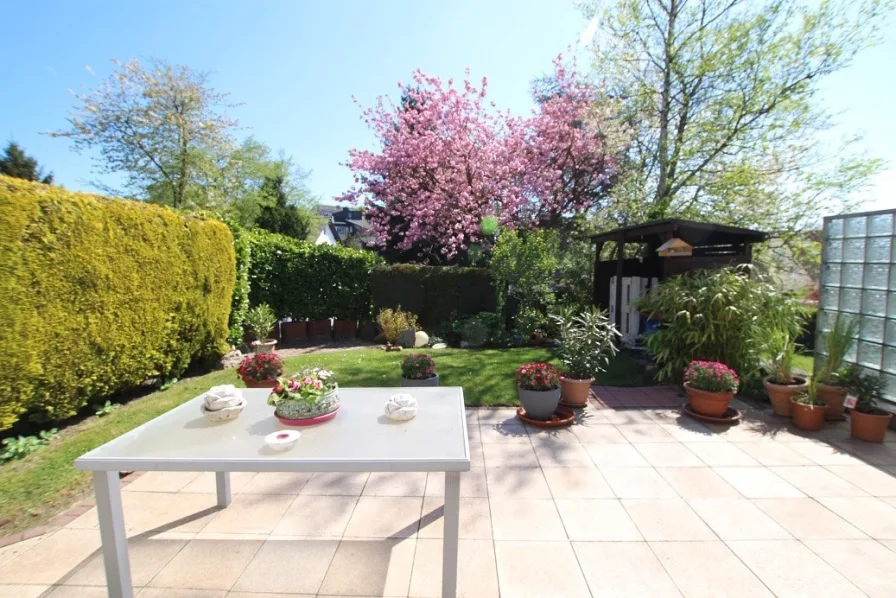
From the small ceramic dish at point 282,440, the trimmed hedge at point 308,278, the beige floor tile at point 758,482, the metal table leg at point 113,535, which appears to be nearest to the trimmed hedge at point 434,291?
the trimmed hedge at point 308,278

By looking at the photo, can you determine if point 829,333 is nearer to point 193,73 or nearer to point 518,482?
point 518,482

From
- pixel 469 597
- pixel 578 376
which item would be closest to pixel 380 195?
pixel 578 376

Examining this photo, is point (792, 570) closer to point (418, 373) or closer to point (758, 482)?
point (758, 482)

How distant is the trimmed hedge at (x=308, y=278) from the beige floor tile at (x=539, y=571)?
7.61 metres

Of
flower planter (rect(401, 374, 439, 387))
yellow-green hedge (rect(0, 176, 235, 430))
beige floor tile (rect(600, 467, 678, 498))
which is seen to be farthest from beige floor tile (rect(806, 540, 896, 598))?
yellow-green hedge (rect(0, 176, 235, 430))

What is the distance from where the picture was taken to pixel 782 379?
13.6 ft

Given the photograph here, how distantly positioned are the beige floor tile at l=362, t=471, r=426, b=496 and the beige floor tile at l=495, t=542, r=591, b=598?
2.49 ft

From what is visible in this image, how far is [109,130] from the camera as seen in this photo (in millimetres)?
12094

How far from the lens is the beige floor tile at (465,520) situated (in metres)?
2.20

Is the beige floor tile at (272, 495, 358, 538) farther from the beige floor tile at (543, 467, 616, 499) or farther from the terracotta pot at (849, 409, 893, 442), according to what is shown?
the terracotta pot at (849, 409, 893, 442)

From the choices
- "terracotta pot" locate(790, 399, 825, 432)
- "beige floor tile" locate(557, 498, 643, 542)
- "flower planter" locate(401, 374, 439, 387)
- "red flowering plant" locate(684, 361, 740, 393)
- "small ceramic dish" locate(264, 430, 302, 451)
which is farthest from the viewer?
"flower planter" locate(401, 374, 439, 387)

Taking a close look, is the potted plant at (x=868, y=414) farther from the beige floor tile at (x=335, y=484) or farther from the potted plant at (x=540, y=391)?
the beige floor tile at (x=335, y=484)

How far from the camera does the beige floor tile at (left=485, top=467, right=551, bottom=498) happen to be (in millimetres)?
2598

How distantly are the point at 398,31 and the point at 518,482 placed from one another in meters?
7.57
